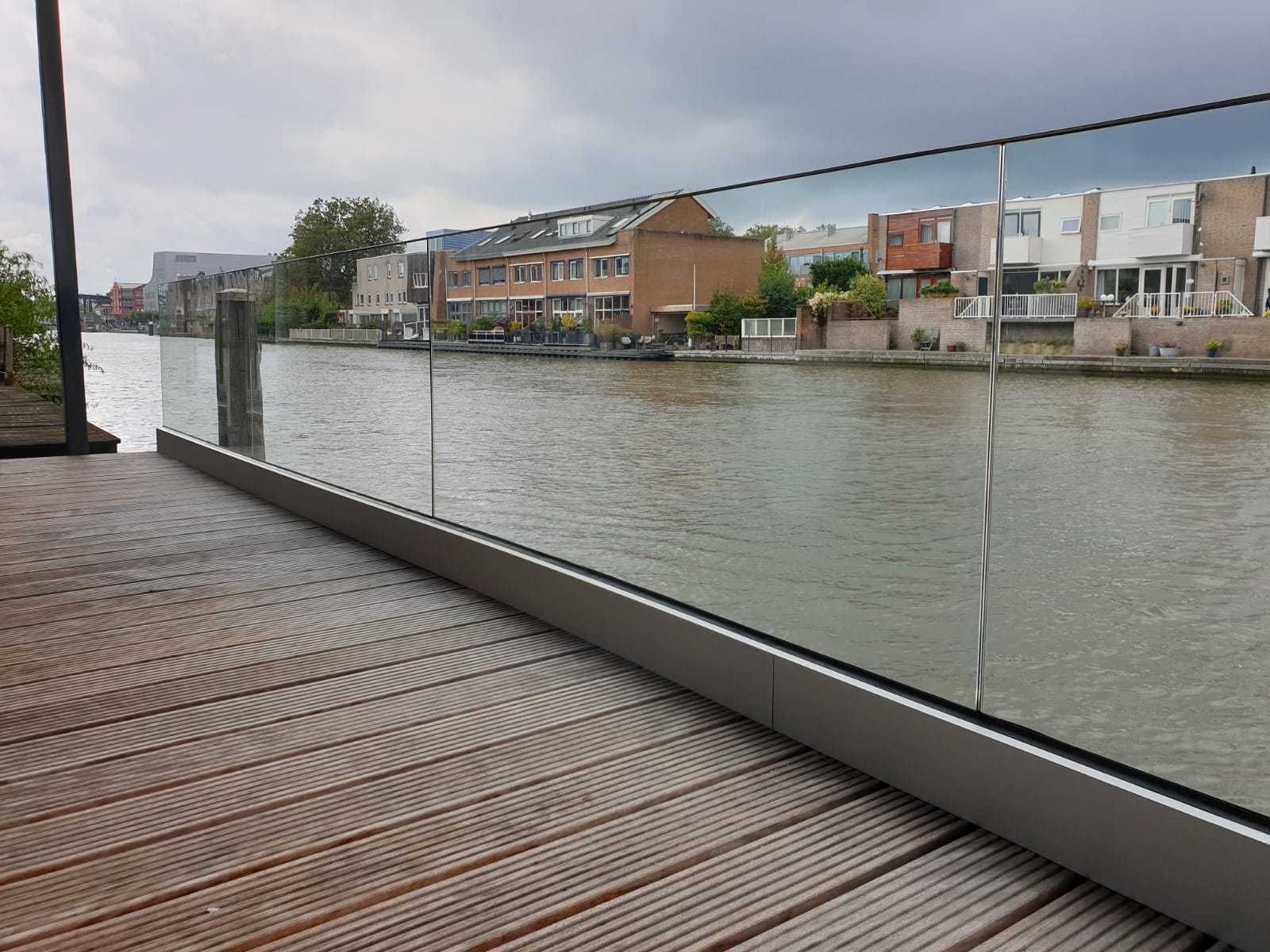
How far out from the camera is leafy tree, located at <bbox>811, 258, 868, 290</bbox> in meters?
1.80

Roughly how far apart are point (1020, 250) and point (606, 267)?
1152 mm

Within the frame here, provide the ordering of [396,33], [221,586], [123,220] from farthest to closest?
[396,33]
[123,220]
[221,586]

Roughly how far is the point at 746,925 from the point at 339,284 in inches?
117

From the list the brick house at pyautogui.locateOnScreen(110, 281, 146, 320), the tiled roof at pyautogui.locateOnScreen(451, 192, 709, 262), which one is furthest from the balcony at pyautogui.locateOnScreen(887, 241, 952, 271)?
the brick house at pyautogui.locateOnScreen(110, 281, 146, 320)

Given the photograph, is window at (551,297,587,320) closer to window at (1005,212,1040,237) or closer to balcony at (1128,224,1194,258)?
window at (1005,212,1040,237)

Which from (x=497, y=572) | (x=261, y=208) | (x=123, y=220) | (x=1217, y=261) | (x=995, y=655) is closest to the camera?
(x=1217, y=261)

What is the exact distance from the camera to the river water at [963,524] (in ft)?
4.99

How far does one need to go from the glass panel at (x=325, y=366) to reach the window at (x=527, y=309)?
18.8 inches

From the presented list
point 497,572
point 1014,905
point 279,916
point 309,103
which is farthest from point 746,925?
point 309,103

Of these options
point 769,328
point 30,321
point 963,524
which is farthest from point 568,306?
point 30,321

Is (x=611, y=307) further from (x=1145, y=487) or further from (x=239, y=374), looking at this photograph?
(x=239, y=374)

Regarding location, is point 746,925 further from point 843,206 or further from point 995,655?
point 843,206

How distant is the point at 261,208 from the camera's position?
2357 inches

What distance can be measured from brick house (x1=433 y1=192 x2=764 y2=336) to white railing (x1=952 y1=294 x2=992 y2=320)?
1.67 feet
